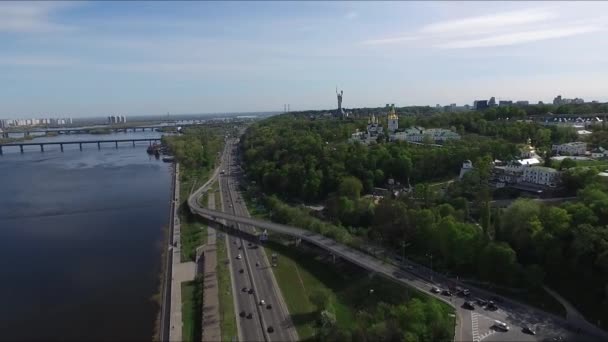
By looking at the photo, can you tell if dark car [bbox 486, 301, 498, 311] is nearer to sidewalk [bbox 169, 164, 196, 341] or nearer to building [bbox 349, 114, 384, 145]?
sidewalk [bbox 169, 164, 196, 341]

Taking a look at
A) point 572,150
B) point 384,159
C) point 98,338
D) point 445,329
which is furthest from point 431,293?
point 572,150

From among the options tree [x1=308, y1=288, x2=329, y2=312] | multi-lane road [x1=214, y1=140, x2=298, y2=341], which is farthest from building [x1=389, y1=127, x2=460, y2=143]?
tree [x1=308, y1=288, x2=329, y2=312]

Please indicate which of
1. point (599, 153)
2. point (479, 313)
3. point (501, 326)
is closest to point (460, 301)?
point (479, 313)

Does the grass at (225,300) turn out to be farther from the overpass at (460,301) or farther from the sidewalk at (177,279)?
the overpass at (460,301)

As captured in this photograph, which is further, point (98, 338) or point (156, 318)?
point (156, 318)

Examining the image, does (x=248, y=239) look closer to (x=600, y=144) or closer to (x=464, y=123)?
(x=600, y=144)

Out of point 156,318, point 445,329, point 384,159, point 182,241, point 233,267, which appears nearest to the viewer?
point 445,329

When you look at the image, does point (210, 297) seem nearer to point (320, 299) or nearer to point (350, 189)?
point (320, 299)

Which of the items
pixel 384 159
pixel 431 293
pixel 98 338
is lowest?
pixel 98 338
